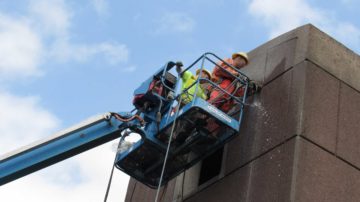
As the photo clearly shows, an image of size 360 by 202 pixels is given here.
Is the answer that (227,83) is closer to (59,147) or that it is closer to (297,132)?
(297,132)

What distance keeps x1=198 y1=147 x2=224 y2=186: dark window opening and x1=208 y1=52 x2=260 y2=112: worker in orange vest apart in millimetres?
793

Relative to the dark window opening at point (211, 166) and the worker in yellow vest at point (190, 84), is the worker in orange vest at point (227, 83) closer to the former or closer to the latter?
the worker in yellow vest at point (190, 84)

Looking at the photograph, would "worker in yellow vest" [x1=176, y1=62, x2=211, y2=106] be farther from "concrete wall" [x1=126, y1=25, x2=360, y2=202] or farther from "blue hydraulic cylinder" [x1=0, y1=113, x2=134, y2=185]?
"blue hydraulic cylinder" [x1=0, y1=113, x2=134, y2=185]

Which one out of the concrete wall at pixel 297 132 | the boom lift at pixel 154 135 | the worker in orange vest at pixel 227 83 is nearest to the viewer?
the concrete wall at pixel 297 132

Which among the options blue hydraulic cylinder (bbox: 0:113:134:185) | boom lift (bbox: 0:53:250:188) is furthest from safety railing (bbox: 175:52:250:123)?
blue hydraulic cylinder (bbox: 0:113:134:185)

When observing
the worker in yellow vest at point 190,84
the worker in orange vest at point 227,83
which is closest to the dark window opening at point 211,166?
the worker in orange vest at point 227,83

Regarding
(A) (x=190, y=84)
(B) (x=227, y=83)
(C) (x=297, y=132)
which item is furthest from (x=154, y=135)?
(C) (x=297, y=132)

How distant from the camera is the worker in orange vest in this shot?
11945 mm

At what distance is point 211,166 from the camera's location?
12.2 meters

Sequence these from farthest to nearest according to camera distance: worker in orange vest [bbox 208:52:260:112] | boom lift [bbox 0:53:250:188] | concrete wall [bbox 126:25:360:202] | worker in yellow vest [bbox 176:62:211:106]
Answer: worker in orange vest [bbox 208:52:260:112]
worker in yellow vest [bbox 176:62:211:106]
boom lift [bbox 0:53:250:188]
concrete wall [bbox 126:25:360:202]

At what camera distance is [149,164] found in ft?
40.3

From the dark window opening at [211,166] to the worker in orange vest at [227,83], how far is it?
2.60 feet

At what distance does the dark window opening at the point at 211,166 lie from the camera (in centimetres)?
1195

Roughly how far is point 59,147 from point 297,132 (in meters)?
4.60
